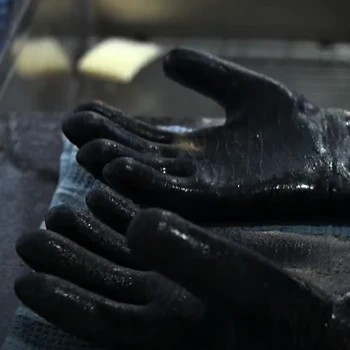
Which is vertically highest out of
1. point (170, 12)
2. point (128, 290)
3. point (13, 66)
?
point (170, 12)

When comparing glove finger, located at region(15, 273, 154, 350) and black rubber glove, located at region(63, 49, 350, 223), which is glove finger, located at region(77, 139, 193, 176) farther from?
glove finger, located at region(15, 273, 154, 350)

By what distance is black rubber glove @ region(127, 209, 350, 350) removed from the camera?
1.51ft

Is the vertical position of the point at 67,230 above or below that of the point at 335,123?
below

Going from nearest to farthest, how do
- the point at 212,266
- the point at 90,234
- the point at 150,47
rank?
the point at 212,266 < the point at 90,234 < the point at 150,47

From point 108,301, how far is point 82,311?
19 mm

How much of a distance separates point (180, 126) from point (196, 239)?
40cm

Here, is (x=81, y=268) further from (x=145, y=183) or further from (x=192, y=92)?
(x=192, y=92)

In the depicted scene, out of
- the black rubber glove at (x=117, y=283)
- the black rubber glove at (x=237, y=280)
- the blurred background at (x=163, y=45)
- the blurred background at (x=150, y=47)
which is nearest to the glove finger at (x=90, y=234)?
the black rubber glove at (x=117, y=283)

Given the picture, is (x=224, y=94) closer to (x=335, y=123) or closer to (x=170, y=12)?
(x=335, y=123)

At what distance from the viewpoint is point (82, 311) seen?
515 millimetres

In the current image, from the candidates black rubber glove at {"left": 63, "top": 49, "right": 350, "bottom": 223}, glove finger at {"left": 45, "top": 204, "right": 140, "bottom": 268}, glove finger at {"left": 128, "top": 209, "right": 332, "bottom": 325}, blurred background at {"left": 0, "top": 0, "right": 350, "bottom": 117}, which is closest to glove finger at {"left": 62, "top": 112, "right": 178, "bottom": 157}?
black rubber glove at {"left": 63, "top": 49, "right": 350, "bottom": 223}

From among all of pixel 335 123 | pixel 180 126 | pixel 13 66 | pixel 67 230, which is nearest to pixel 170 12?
pixel 13 66

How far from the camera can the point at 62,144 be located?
2.71 feet

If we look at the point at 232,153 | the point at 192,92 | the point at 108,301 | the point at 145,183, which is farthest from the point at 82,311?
the point at 192,92
